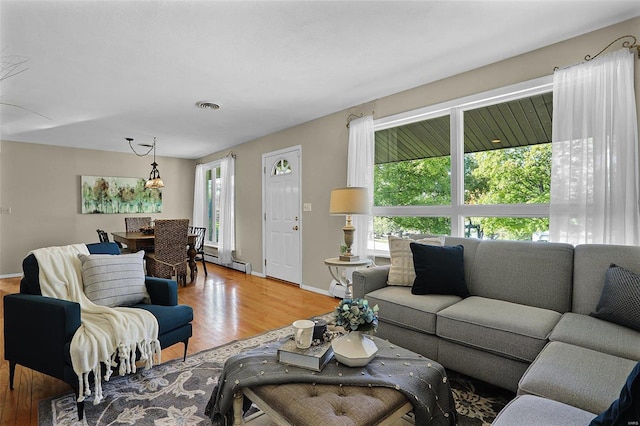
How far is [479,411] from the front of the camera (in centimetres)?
189

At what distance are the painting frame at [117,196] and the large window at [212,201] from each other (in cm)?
112

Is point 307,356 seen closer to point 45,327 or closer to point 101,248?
point 45,327

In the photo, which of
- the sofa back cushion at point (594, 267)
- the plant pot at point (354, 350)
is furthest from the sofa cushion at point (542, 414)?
the sofa back cushion at point (594, 267)

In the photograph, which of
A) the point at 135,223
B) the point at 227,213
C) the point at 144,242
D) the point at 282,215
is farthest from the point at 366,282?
the point at 135,223

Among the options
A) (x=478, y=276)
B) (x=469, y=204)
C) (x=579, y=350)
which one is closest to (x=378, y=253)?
(x=469, y=204)

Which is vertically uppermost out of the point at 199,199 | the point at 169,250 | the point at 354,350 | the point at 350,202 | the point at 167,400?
the point at 199,199

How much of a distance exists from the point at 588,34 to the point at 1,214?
8.47 m

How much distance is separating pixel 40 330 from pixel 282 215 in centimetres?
364

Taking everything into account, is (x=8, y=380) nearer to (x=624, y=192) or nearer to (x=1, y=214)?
(x=624, y=192)

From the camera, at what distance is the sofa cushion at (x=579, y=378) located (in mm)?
1236

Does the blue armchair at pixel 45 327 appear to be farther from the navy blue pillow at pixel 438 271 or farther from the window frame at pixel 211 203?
the window frame at pixel 211 203

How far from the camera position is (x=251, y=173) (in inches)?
238

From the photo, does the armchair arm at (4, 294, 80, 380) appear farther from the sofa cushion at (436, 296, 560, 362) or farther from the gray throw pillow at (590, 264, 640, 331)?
the gray throw pillow at (590, 264, 640, 331)

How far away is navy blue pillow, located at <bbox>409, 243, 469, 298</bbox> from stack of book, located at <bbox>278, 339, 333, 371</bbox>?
3.89ft
